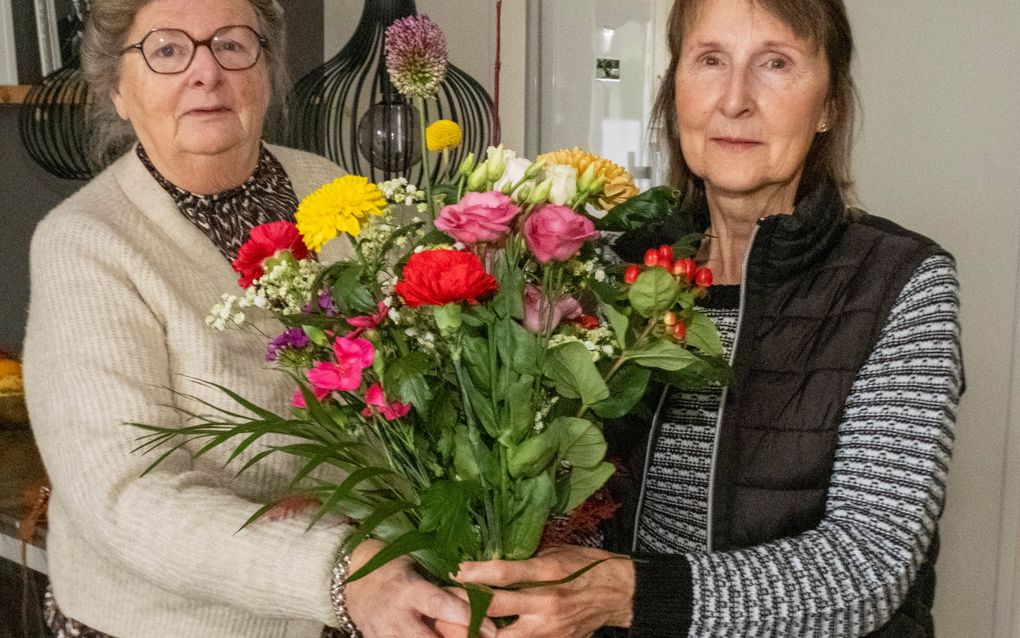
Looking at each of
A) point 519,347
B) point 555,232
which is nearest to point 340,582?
point 519,347

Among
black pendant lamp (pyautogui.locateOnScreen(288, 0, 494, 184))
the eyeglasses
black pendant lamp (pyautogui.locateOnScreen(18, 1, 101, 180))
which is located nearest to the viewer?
the eyeglasses

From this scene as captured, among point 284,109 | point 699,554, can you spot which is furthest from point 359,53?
point 699,554

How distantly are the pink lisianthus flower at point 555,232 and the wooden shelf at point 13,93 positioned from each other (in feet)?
5.30

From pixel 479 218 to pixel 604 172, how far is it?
27 centimetres

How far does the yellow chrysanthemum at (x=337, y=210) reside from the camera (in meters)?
0.81

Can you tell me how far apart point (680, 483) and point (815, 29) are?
57cm

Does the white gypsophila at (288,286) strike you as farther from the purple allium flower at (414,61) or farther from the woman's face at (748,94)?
the woman's face at (748,94)

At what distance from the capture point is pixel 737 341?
3.76 feet

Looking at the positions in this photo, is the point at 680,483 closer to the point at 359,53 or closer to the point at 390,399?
the point at 390,399

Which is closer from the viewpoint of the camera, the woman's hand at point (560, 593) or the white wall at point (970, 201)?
the woman's hand at point (560, 593)

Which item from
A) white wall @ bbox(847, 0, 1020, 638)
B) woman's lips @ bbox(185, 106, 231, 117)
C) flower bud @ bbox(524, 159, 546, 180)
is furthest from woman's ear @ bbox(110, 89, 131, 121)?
white wall @ bbox(847, 0, 1020, 638)

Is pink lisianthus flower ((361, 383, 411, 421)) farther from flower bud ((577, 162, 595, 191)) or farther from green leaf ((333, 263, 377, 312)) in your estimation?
flower bud ((577, 162, 595, 191))

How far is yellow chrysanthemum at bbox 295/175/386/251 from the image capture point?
2.64 feet

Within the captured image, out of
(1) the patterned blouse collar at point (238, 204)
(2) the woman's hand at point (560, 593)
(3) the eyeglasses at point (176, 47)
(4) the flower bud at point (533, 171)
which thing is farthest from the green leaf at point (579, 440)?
(3) the eyeglasses at point (176, 47)
